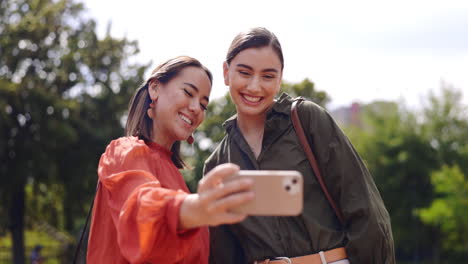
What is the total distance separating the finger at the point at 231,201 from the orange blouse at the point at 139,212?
0.21 meters

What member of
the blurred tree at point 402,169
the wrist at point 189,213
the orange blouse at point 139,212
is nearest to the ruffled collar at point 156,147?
the orange blouse at point 139,212

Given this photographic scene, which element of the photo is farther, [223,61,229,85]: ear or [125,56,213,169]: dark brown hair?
[223,61,229,85]: ear

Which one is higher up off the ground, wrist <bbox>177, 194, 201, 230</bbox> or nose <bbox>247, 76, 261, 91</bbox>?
nose <bbox>247, 76, 261, 91</bbox>

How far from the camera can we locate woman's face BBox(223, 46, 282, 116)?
3064mm

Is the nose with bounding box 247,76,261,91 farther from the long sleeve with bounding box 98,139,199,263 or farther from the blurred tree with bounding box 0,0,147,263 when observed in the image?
the blurred tree with bounding box 0,0,147,263

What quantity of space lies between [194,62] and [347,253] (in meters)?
1.44

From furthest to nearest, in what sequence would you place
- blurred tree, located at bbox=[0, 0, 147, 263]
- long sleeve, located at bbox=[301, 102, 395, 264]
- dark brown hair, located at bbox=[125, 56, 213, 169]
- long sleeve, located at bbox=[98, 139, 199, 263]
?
1. blurred tree, located at bbox=[0, 0, 147, 263]
2. dark brown hair, located at bbox=[125, 56, 213, 169]
3. long sleeve, located at bbox=[301, 102, 395, 264]
4. long sleeve, located at bbox=[98, 139, 199, 263]

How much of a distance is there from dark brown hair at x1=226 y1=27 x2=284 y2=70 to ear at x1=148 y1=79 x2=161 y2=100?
479mm

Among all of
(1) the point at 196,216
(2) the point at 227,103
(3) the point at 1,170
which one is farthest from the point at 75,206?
(1) the point at 196,216

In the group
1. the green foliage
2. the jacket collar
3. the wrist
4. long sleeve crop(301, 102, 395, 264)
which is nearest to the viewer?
the wrist

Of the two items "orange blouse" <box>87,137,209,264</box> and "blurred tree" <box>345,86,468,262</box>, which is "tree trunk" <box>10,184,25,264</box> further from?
"orange blouse" <box>87,137,209,264</box>

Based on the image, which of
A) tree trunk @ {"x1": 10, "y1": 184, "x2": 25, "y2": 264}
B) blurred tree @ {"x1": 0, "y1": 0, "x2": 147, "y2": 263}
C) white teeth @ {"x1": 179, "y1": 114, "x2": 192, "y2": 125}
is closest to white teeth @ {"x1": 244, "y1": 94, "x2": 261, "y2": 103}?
white teeth @ {"x1": 179, "y1": 114, "x2": 192, "y2": 125}

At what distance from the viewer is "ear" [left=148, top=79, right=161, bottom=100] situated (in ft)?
10.3

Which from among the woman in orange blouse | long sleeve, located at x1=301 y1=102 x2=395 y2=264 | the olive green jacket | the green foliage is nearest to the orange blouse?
the woman in orange blouse
